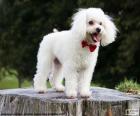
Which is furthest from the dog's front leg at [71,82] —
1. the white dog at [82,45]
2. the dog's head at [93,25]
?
the dog's head at [93,25]

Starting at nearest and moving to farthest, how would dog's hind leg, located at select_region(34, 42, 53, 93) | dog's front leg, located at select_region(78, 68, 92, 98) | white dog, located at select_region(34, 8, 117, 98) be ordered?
white dog, located at select_region(34, 8, 117, 98) < dog's front leg, located at select_region(78, 68, 92, 98) < dog's hind leg, located at select_region(34, 42, 53, 93)

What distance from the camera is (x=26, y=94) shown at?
32.4 ft

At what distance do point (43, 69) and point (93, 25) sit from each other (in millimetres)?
1229

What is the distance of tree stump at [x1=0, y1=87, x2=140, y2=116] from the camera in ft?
29.9

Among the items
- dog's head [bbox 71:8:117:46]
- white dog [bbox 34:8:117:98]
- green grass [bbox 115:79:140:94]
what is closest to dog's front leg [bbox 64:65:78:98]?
white dog [bbox 34:8:117:98]

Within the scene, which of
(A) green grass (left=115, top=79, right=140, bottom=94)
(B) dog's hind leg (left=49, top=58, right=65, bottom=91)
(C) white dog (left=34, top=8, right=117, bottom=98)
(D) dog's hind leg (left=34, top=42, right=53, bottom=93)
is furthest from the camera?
(A) green grass (left=115, top=79, right=140, bottom=94)

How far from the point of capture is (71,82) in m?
9.34

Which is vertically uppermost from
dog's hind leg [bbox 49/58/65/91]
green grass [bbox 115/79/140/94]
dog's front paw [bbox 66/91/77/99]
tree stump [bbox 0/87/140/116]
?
dog's hind leg [bbox 49/58/65/91]

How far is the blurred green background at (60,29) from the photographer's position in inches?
868

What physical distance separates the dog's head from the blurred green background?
10277mm

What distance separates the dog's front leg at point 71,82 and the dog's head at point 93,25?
20.8 inches

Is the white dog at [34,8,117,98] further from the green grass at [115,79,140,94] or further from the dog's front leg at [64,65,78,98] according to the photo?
the green grass at [115,79,140,94]

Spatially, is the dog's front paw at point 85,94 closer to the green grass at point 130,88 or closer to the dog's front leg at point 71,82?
the dog's front leg at point 71,82

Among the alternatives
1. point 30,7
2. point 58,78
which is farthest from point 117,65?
point 58,78
